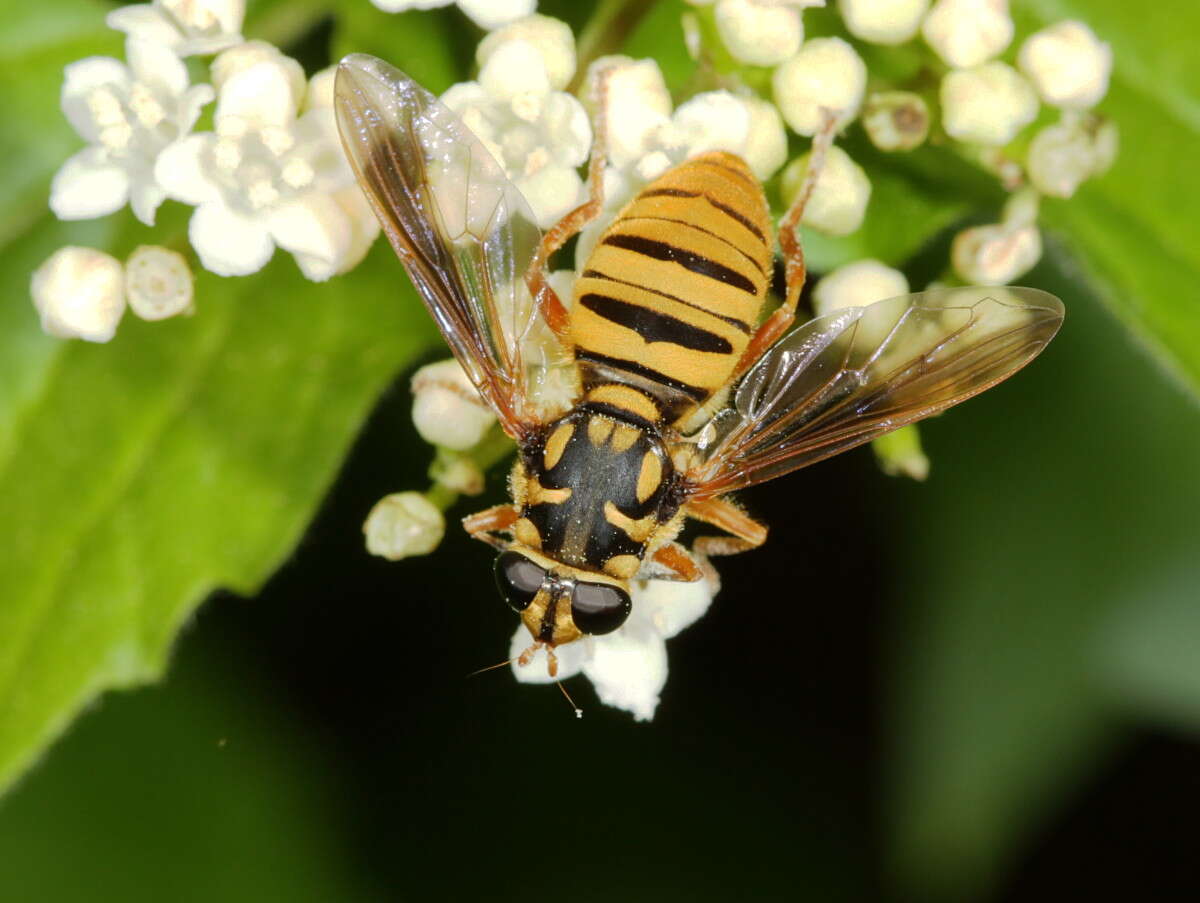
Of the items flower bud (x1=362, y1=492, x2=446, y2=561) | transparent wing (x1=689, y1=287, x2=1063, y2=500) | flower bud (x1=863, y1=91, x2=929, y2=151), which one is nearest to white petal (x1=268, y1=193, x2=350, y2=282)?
flower bud (x1=362, y1=492, x2=446, y2=561)

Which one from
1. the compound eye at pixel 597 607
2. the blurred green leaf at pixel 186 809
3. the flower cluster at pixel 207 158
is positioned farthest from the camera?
the blurred green leaf at pixel 186 809

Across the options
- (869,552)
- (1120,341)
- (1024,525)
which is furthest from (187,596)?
(1120,341)

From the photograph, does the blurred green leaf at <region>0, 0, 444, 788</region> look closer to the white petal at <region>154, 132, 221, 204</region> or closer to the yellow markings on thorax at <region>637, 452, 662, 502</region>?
the white petal at <region>154, 132, 221, 204</region>

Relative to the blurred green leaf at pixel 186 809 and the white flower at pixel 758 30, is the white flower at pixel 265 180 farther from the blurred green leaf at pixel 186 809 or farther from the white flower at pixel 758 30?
the blurred green leaf at pixel 186 809

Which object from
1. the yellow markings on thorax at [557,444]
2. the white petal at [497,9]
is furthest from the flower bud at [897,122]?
the yellow markings on thorax at [557,444]

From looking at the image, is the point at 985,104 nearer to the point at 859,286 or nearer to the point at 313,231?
the point at 859,286

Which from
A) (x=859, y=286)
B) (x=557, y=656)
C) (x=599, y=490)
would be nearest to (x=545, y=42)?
(x=859, y=286)
